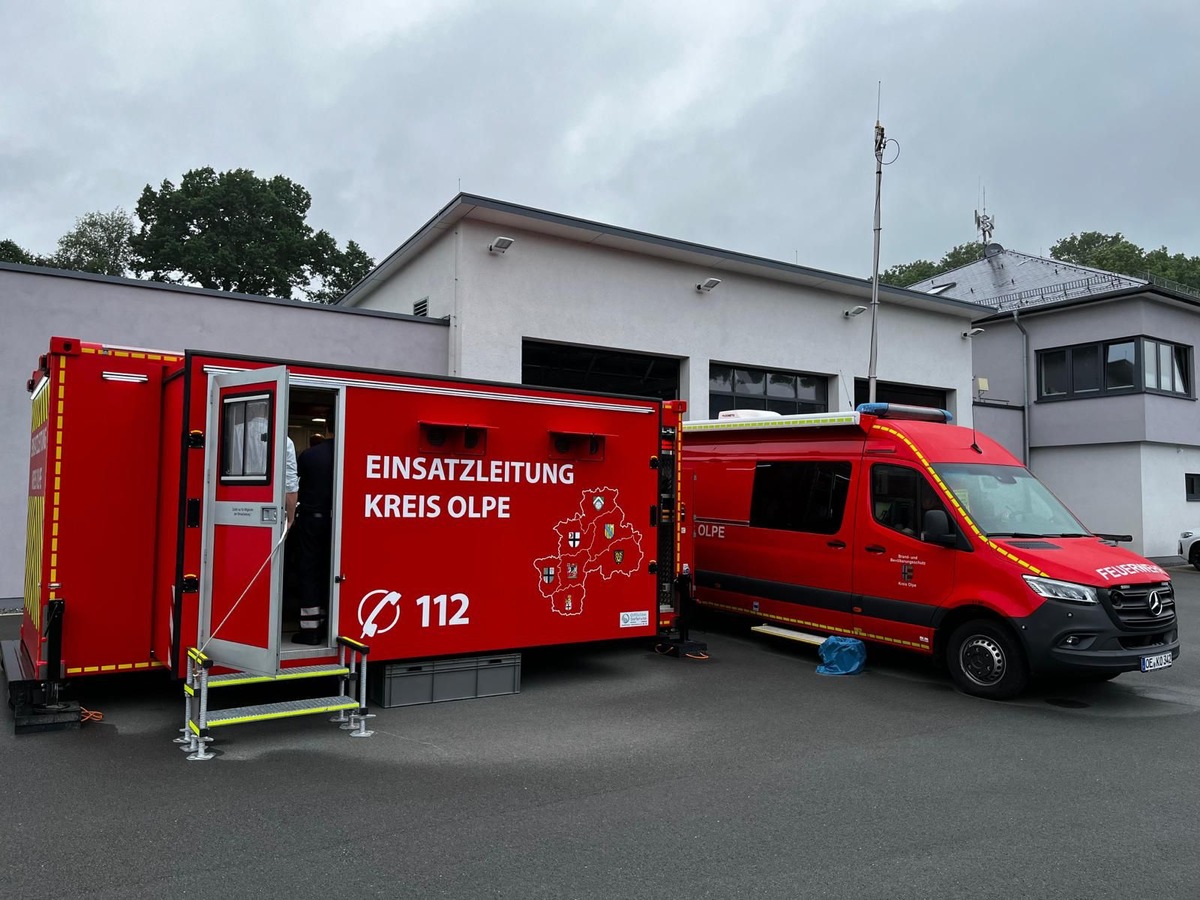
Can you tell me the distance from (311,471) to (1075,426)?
70.4ft

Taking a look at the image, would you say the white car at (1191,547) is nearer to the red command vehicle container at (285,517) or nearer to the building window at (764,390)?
the building window at (764,390)

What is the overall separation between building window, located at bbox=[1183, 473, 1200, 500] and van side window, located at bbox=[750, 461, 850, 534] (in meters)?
18.4

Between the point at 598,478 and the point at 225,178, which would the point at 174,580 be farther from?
the point at 225,178

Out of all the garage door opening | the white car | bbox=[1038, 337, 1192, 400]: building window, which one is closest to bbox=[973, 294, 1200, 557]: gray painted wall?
bbox=[1038, 337, 1192, 400]: building window

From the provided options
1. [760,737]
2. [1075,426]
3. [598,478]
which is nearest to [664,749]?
[760,737]

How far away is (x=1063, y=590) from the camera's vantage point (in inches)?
281

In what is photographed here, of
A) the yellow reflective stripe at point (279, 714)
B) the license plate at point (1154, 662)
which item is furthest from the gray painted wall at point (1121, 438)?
the yellow reflective stripe at point (279, 714)

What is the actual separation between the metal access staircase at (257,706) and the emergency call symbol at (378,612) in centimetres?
27

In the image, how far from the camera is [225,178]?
4609 centimetres

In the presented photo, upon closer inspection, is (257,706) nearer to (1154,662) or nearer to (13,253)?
(1154,662)

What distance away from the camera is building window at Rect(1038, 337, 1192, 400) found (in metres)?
21.9

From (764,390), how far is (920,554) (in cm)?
929

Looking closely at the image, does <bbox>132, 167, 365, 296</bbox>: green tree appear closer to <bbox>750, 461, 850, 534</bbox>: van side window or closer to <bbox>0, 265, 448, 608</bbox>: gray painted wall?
<bbox>0, 265, 448, 608</bbox>: gray painted wall

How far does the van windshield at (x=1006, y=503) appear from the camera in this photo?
794cm
